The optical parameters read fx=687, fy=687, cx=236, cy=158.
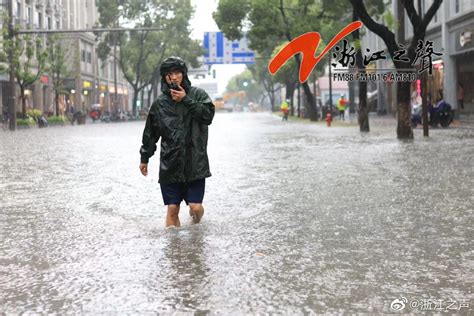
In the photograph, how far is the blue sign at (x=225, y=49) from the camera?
6141 cm

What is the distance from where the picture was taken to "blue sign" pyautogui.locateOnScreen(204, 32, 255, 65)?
61.4 m

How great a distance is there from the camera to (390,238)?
5.88m

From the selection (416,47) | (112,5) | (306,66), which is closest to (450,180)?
(416,47)

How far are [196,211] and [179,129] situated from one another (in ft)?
2.73

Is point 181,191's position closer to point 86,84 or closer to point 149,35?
point 149,35

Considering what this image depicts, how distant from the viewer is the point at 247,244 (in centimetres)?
570

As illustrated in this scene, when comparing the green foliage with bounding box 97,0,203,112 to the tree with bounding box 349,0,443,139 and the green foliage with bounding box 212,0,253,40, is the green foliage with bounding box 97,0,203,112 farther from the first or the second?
the tree with bounding box 349,0,443,139

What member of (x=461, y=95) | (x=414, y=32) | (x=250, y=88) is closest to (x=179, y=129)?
(x=414, y=32)

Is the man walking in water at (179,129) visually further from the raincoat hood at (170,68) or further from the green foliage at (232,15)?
the green foliage at (232,15)

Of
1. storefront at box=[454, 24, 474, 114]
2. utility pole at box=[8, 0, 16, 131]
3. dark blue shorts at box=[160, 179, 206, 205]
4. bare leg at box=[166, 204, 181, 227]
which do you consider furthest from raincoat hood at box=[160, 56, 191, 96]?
utility pole at box=[8, 0, 16, 131]

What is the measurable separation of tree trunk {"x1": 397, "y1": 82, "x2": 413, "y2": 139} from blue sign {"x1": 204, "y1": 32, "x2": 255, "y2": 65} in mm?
42180

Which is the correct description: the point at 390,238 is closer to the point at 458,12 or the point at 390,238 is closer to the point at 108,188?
the point at 108,188

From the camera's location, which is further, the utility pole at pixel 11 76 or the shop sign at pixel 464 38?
the utility pole at pixel 11 76

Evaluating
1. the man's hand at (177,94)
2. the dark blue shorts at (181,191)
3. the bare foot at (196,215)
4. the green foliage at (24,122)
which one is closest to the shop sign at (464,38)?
the green foliage at (24,122)
